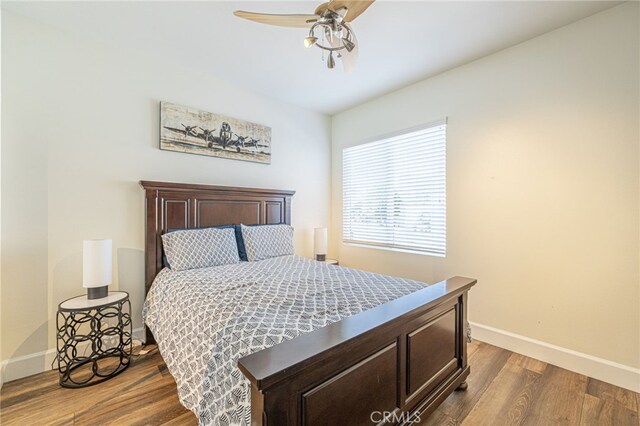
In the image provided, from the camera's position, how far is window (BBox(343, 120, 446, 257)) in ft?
10.0

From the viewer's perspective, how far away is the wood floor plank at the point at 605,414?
1646mm

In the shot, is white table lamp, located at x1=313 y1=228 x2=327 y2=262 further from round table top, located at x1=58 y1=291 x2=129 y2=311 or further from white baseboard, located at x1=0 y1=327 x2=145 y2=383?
white baseboard, located at x1=0 y1=327 x2=145 y2=383

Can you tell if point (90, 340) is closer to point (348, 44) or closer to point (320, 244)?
point (320, 244)

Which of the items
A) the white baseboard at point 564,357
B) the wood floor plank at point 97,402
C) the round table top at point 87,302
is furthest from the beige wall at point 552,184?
the round table top at point 87,302

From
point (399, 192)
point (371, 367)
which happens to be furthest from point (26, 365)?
point (399, 192)

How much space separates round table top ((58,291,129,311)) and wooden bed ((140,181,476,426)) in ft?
5.78

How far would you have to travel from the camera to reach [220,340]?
1283 mm

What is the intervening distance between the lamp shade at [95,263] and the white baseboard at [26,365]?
68cm

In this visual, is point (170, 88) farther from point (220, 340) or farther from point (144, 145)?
point (220, 340)

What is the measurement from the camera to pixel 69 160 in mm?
2285

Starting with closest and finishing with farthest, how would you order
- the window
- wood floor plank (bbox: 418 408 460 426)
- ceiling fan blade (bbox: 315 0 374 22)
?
ceiling fan blade (bbox: 315 0 374 22)
wood floor plank (bbox: 418 408 460 426)
the window

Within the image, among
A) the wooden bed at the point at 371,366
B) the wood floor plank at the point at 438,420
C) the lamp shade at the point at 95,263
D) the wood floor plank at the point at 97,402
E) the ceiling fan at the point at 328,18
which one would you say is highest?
the ceiling fan at the point at 328,18

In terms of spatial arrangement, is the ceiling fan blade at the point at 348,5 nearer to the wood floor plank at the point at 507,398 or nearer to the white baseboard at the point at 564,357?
the wood floor plank at the point at 507,398

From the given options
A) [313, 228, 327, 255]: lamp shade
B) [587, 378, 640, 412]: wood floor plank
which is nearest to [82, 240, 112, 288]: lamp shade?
[313, 228, 327, 255]: lamp shade
